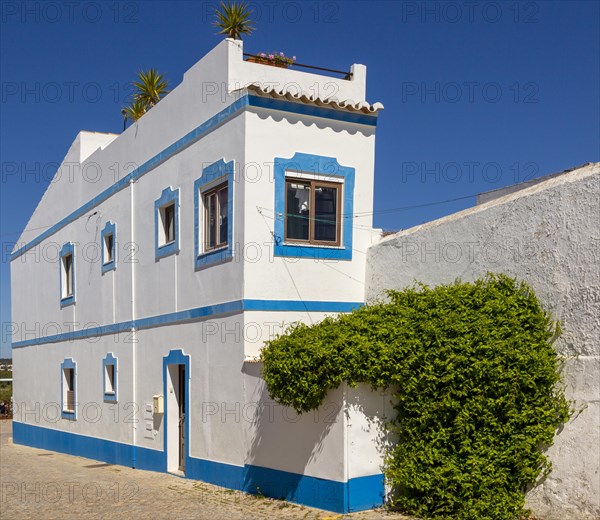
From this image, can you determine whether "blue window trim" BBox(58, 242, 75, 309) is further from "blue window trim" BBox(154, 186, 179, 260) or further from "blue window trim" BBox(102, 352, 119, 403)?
"blue window trim" BBox(154, 186, 179, 260)

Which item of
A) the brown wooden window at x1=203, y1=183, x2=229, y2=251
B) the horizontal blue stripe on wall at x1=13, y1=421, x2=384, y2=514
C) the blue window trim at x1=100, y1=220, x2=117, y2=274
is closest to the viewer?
the horizontal blue stripe on wall at x1=13, y1=421, x2=384, y2=514

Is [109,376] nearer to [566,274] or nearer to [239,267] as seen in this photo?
[239,267]

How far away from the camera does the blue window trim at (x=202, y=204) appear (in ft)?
37.8

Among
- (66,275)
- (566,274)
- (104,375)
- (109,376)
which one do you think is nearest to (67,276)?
(66,275)

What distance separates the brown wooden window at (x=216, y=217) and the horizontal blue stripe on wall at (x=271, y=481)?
3.65m

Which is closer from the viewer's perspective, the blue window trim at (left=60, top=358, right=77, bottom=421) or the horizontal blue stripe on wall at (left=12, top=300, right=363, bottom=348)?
the horizontal blue stripe on wall at (left=12, top=300, right=363, bottom=348)

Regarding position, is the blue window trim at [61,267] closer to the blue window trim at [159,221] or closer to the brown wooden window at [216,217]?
the blue window trim at [159,221]

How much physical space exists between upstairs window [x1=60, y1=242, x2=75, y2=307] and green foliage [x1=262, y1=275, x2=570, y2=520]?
1222 centimetres

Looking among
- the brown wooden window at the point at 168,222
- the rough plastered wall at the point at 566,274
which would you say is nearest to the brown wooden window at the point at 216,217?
the brown wooden window at the point at 168,222

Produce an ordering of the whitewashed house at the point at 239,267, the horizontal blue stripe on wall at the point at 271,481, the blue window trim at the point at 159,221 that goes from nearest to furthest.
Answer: the horizontal blue stripe on wall at the point at 271,481 → the whitewashed house at the point at 239,267 → the blue window trim at the point at 159,221

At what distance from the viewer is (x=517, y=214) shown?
30.0 feet

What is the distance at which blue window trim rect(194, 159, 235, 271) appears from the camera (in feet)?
37.8

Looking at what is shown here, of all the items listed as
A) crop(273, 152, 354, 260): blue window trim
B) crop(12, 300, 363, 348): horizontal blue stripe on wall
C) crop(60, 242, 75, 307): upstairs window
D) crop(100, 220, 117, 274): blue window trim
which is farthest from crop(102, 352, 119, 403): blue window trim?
crop(273, 152, 354, 260): blue window trim

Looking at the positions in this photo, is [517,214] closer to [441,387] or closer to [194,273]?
[441,387]
